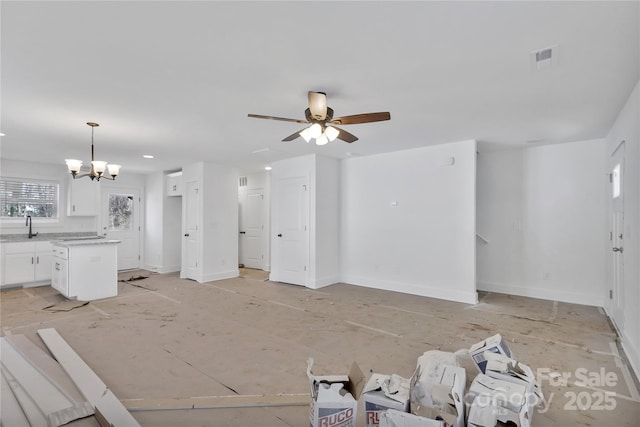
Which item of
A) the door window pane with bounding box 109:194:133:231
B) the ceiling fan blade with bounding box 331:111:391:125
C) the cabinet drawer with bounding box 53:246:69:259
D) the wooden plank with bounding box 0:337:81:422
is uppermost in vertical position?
the ceiling fan blade with bounding box 331:111:391:125

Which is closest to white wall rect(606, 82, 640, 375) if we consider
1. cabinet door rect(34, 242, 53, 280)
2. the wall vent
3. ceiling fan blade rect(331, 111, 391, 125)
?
the wall vent

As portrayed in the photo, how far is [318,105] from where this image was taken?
2857mm

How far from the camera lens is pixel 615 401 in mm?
2363

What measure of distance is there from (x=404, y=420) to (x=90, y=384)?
2344 mm

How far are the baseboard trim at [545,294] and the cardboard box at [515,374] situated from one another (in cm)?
362

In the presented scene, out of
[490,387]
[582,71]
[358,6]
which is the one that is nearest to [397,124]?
[582,71]

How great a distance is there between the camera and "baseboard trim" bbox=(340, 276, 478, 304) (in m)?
5.00

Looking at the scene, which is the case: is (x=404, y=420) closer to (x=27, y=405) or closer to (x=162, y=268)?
(x=27, y=405)

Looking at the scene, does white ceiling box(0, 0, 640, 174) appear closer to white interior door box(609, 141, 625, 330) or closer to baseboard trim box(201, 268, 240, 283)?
white interior door box(609, 141, 625, 330)

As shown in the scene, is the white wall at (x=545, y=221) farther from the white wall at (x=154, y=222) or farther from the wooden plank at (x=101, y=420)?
the white wall at (x=154, y=222)

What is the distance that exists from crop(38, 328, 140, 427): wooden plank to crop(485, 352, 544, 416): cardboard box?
233cm

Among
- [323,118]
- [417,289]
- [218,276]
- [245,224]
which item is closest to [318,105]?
[323,118]

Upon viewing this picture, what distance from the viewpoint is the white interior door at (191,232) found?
683 cm

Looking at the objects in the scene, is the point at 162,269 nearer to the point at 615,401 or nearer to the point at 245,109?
the point at 245,109
